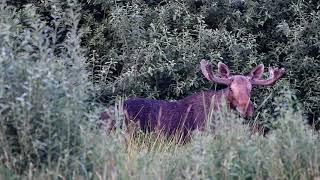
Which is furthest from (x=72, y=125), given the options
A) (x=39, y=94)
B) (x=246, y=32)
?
(x=246, y=32)

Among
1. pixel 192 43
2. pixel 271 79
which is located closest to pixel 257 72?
pixel 271 79

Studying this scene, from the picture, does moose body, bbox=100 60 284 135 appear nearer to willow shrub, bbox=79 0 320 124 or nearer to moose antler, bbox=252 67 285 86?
moose antler, bbox=252 67 285 86

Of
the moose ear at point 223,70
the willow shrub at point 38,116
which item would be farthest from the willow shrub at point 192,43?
the willow shrub at point 38,116

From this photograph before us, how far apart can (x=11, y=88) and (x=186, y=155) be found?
5.20 ft

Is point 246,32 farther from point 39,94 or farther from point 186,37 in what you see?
point 39,94

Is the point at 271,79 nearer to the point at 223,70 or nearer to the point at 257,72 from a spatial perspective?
the point at 257,72

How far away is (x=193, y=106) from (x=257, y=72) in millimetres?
1049

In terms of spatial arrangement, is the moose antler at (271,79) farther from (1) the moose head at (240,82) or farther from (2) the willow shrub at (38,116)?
(2) the willow shrub at (38,116)

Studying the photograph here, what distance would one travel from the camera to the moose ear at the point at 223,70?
1034cm

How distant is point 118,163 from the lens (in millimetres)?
6125

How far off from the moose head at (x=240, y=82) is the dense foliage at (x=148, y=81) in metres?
0.62

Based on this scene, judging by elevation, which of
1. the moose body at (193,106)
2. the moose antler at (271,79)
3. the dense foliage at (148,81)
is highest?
the dense foliage at (148,81)

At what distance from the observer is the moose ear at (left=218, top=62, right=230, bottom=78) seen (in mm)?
10336

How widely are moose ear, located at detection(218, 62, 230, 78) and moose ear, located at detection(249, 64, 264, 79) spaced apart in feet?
1.10
